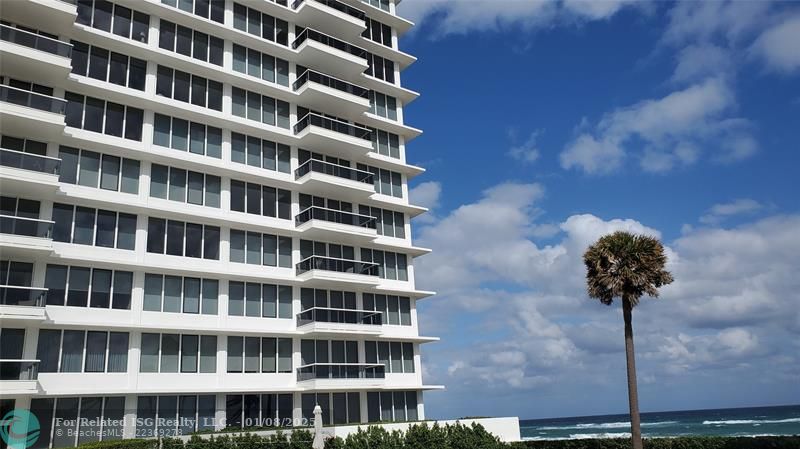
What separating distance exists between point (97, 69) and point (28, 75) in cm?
323

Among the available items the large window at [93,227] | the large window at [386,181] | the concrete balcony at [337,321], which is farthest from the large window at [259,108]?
the concrete balcony at [337,321]

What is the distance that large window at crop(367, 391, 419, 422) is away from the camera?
36688 mm

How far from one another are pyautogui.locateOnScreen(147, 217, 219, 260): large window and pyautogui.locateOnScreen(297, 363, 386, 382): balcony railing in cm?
768

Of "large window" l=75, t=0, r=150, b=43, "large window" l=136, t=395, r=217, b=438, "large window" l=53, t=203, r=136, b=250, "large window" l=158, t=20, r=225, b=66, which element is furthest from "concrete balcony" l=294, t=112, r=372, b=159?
"large window" l=136, t=395, r=217, b=438

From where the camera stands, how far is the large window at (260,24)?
3697cm

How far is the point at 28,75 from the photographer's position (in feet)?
93.5

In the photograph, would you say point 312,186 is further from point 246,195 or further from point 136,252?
point 136,252

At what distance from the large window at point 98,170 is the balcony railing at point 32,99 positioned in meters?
2.04

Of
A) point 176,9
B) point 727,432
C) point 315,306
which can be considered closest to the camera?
point 176,9

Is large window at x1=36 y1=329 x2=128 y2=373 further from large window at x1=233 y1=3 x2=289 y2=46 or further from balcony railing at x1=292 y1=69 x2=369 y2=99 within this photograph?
large window at x1=233 y1=3 x2=289 y2=46

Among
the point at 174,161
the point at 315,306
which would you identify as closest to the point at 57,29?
the point at 174,161

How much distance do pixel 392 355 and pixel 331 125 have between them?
14.5 m

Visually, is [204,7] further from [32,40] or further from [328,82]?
[32,40]

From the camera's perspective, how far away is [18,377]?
2531cm
